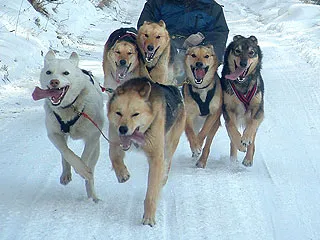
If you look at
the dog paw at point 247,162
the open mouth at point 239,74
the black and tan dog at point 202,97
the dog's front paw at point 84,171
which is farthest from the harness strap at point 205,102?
the dog's front paw at point 84,171

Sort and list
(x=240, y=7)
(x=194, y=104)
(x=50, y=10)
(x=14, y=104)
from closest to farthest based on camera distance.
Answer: (x=194, y=104)
(x=14, y=104)
(x=50, y=10)
(x=240, y=7)

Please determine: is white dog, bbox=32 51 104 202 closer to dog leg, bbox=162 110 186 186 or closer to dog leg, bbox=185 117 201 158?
dog leg, bbox=162 110 186 186

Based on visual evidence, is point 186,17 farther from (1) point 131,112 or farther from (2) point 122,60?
(1) point 131,112

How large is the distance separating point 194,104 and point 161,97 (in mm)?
1533

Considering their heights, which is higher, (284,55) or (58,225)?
(58,225)

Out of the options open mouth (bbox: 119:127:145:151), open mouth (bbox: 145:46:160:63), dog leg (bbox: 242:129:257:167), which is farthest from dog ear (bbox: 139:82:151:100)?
open mouth (bbox: 145:46:160:63)

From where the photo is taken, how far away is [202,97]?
→ 607 centimetres

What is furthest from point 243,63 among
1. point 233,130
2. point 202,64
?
point 233,130

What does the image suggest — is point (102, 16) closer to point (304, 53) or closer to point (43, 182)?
point (304, 53)

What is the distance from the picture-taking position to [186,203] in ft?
16.0

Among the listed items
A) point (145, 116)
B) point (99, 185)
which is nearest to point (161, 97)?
point (145, 116)

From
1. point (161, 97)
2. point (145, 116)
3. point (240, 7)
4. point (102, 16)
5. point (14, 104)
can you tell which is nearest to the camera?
point (145, 116)

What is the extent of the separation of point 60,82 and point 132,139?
0.79m

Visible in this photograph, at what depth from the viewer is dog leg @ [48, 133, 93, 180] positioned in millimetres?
4694
